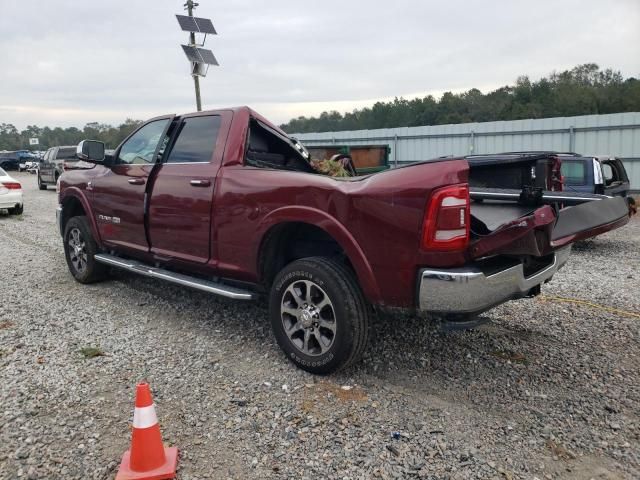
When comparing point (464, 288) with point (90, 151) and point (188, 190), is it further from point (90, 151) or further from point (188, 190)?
point (90, 151)

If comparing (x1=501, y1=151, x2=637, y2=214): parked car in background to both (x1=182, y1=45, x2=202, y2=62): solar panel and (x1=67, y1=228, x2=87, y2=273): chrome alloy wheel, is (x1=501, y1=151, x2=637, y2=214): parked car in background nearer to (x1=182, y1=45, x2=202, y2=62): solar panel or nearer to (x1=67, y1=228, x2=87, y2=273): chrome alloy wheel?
(x1=67, y1=228, x2=87, y2=273): chrome alloy wheel

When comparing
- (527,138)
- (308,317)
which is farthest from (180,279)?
(527,138)

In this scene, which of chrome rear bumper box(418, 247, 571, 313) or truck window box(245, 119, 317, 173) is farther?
truck window box(245, 119, 317, 173)

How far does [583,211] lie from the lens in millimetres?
3396

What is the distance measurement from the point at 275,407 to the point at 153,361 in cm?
121

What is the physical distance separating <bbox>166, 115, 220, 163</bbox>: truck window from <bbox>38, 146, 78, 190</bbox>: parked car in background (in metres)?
18.3

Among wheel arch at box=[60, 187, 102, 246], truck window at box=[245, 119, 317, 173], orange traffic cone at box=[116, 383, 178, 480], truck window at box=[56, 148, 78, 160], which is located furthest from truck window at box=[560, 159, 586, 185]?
truck window at box=[56, 148, 78, 160]

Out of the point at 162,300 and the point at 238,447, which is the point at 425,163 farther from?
the point at 162,300

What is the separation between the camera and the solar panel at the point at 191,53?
1630 cm

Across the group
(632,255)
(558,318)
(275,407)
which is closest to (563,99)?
(632,255)

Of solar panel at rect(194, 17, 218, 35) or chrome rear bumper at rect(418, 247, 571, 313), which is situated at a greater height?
solar panel at rect(194, 17, 218, 35)

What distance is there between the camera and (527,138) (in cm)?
1706

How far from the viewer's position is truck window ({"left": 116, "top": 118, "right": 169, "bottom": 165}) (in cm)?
505

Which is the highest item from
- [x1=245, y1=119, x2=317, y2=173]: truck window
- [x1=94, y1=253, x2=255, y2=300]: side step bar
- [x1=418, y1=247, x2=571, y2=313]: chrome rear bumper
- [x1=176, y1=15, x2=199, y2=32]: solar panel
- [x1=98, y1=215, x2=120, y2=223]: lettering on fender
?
[x1=176, y1=15, x2=199, y2=32]: solar panel
